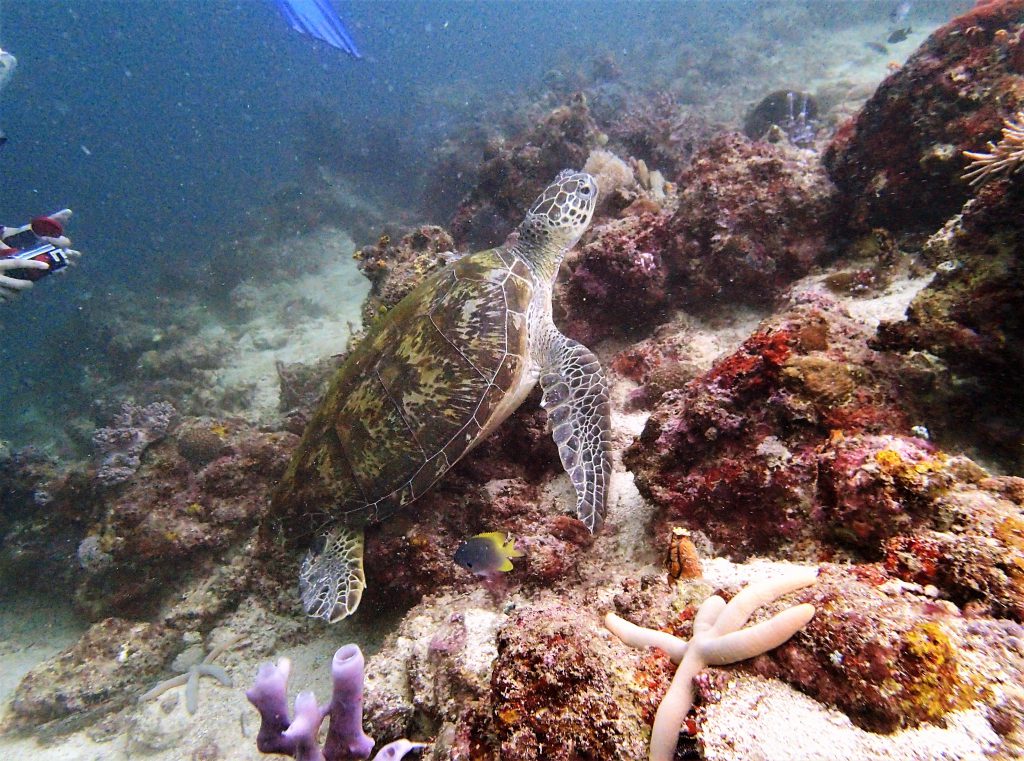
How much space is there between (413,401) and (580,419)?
4.61 ft

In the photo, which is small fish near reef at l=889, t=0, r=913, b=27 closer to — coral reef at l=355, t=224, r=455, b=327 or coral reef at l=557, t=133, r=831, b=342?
coral reef at l=557, t=133, r=831, b=342

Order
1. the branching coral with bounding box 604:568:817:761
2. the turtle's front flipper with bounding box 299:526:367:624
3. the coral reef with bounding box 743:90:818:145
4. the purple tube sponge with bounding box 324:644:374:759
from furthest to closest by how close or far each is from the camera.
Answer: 1. the coral reef with bounding box 743:90:818:145
2. the turtle's front flipper with bounding box 299:526:367:624
3. the purple tube sponge with bounding box 324:644:374:759
4. the branching coral with bounding box 604:568:817:761

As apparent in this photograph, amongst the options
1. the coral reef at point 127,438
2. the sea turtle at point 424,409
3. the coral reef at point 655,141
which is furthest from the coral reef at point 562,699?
the coral reef at point 655,141

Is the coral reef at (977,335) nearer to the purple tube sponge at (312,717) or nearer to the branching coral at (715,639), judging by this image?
the branching coral at (715,639)

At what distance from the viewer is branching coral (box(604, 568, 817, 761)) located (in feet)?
4.44

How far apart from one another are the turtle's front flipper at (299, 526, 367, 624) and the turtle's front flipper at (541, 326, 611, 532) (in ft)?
6.30

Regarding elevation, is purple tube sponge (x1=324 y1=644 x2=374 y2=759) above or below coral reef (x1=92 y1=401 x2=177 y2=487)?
below

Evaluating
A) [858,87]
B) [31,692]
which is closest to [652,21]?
[858,87]

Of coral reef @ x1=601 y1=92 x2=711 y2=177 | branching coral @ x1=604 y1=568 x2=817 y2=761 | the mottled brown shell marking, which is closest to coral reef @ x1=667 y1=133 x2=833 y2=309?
the mottled brown shell marking

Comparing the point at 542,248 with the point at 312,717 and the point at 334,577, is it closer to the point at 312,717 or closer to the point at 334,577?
the point at 334,577

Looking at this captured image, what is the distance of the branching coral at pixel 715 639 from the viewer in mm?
1354

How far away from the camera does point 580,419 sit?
3.64 m

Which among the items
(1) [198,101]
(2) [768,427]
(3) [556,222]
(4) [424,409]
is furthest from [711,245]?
(1) [198,101]

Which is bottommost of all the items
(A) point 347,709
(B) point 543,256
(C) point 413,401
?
(A) point 347,709
